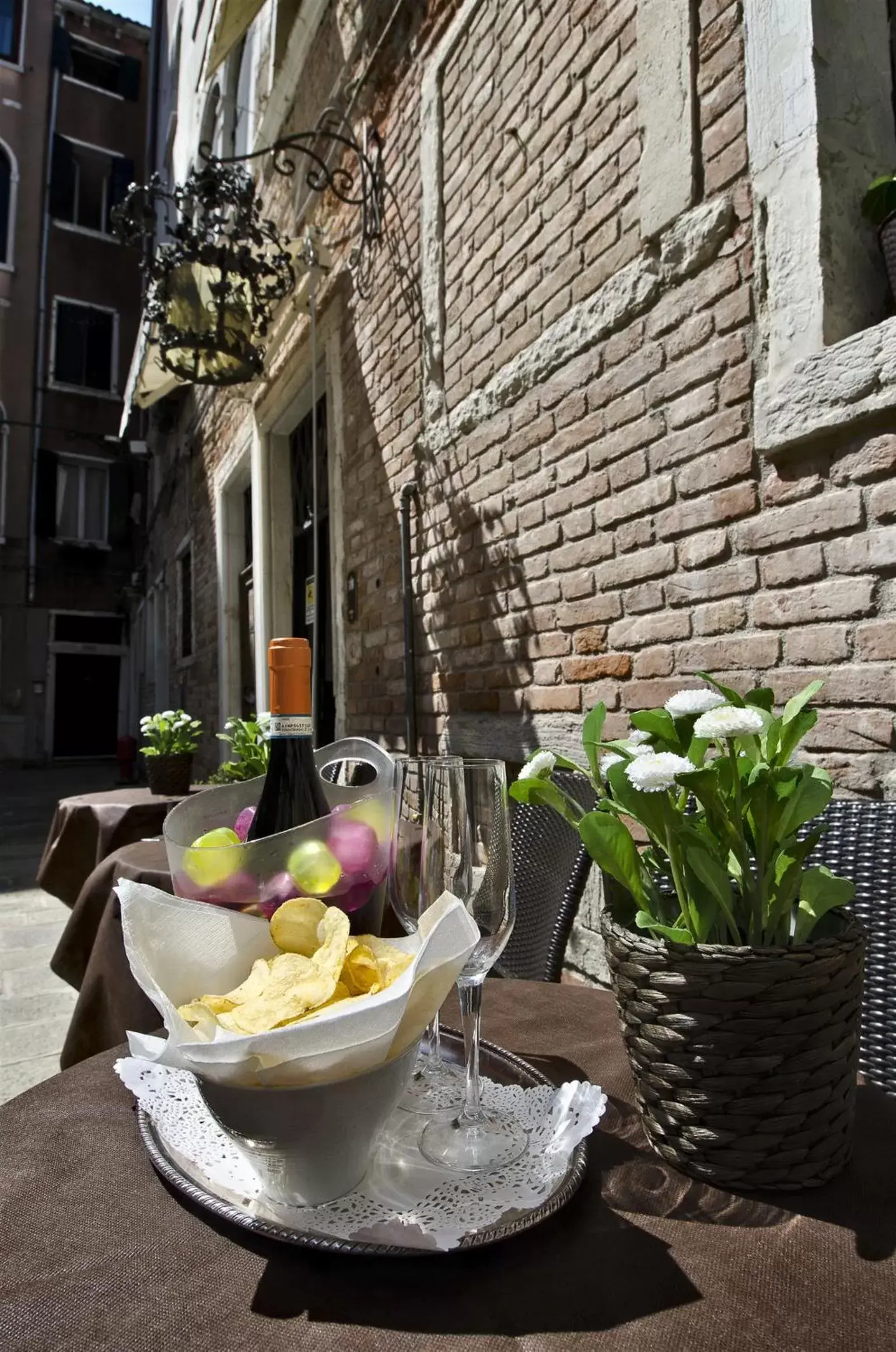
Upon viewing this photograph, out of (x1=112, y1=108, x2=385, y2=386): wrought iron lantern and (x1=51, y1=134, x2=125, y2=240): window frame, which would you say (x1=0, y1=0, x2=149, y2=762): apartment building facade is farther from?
(x1=112, y1=108, x2=385, y2=386): wrought iron lantern

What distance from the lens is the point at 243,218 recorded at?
4.21 m

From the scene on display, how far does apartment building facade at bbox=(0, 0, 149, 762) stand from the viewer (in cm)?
1551

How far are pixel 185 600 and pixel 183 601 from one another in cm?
Result: 7

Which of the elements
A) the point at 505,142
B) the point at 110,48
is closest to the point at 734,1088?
the point at 505,142

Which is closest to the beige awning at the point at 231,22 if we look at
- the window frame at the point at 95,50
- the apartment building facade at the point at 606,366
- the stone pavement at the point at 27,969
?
the apartment building facade at the point at 606,366

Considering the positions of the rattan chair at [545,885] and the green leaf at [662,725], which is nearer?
the green leaf at [662,725]

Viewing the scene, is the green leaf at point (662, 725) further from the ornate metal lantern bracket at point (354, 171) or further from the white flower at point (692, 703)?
the ornate metal lantern bracket at point (354, 171)

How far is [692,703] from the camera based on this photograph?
63 centimetres

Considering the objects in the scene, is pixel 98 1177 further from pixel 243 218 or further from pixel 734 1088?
pixel 243 218

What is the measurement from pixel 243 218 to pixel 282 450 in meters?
2.00

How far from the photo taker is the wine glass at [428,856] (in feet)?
2.26

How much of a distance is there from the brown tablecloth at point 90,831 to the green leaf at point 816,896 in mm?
2901

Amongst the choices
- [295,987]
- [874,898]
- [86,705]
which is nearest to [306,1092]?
[295,987]

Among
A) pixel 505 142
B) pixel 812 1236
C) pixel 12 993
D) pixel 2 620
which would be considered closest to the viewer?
pixel 812 1236
